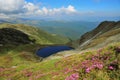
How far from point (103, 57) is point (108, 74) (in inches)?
525

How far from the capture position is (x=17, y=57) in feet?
419

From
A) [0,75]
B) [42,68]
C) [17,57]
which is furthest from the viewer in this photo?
[17,57]

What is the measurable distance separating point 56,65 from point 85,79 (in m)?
22.2

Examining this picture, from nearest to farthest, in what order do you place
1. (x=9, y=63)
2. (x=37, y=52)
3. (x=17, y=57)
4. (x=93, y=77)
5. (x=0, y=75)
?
(x=93, y=77), (x=0, y=75), (x=9, y=63), (x=17, y=57), (x=37, y=52)

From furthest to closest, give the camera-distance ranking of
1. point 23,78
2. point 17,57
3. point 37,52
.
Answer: point 37,52
point 17,57
point 23,78

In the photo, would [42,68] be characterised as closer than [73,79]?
No

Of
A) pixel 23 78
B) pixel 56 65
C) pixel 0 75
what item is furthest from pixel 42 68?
pixel 0 75

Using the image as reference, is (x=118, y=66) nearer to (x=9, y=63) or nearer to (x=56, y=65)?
(x=56, y=65)

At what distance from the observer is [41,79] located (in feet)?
81.7

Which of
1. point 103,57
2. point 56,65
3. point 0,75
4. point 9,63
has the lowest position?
point 9,63

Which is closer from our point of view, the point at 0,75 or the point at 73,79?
the point at 73,79

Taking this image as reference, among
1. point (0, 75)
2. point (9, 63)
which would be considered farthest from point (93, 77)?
point (9, 63)

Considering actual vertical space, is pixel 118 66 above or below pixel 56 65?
above

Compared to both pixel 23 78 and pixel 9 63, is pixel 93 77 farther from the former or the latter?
pixel 9 63
